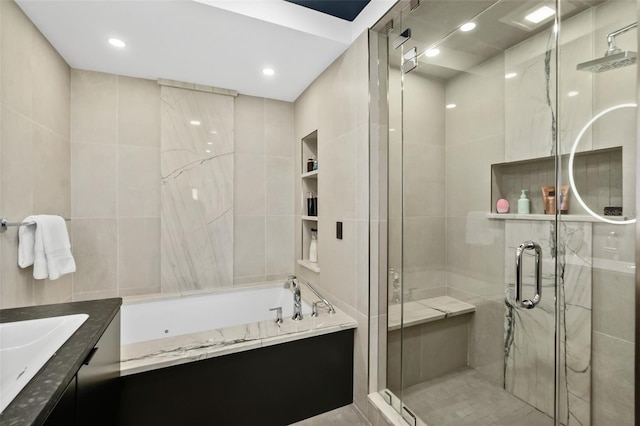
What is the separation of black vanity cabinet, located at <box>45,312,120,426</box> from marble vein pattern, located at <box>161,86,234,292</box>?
1136 millimetres

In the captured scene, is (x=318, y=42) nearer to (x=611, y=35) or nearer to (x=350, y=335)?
(x=611, y=35)

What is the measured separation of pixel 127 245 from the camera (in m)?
2.35

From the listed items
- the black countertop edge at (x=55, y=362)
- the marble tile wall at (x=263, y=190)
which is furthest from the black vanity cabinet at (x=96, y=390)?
the marble tile wall at (x=263, y=190)

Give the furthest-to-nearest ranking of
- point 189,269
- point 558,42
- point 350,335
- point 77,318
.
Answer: point 189,269, point 350,335, point 558,42, point 77,318

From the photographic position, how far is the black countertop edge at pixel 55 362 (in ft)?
2.03

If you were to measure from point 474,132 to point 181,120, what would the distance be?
7.45 feet

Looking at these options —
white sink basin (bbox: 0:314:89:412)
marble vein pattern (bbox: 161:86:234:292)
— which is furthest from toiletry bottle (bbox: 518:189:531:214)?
marble vein pattern (bbox: 161:86:234:292)

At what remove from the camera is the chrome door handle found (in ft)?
4.87

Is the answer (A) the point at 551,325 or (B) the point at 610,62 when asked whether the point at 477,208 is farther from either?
(B) the point at 610,62

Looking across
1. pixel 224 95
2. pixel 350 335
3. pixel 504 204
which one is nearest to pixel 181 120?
pixel 224 95

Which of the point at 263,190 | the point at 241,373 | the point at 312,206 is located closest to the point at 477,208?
the point at 312,206

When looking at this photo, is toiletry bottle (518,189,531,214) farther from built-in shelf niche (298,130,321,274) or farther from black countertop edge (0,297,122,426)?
black countertop edge (0,297,122,426)

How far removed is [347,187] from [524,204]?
1.01 meters

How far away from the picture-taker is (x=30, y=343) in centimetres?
100
